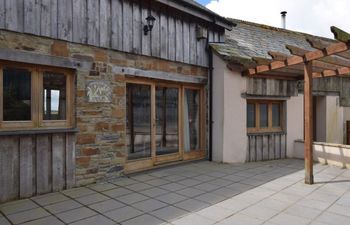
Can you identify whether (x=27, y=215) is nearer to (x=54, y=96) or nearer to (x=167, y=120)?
(x=54, y=96)

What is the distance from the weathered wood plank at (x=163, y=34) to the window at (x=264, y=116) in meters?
2.94

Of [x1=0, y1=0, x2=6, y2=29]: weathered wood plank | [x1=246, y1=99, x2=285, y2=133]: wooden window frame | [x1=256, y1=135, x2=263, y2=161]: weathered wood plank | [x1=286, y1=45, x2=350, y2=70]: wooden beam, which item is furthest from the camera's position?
[x1=246, y1=99, x2=285, y2=133]: wooden window frame

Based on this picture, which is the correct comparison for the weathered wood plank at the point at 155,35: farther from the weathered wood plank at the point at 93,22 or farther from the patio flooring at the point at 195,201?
the patio flooring at the point at 195,201

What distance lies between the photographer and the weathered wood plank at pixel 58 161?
180 inches

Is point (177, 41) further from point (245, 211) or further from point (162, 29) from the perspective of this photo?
point (245, 211)

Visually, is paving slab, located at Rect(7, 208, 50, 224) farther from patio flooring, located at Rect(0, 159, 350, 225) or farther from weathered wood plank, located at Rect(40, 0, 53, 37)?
weathered wood plank, located at Rect(40, 0, 53, 37)

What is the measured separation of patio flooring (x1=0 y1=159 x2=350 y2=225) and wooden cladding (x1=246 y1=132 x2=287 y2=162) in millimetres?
1581

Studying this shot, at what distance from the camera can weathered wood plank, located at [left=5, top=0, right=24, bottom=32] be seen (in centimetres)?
400

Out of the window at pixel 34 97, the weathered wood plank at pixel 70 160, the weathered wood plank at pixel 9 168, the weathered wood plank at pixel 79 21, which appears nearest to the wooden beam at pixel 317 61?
the weathered wood plank at pixel 79 21

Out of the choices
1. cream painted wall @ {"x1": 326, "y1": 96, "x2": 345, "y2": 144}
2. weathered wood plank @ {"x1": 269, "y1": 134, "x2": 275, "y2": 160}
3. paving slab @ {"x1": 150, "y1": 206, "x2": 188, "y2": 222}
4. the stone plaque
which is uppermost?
the stone plaque

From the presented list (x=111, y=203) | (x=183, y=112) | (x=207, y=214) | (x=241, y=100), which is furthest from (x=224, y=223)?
(x=241, y=100)

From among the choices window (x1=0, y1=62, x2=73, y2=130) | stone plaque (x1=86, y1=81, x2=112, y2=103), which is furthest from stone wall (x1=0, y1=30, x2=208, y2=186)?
window (x1=0, y1=62, x2=73, y2=130)

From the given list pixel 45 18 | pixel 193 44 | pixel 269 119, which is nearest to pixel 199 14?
pixel 193 44

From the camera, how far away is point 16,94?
13.9 feet
